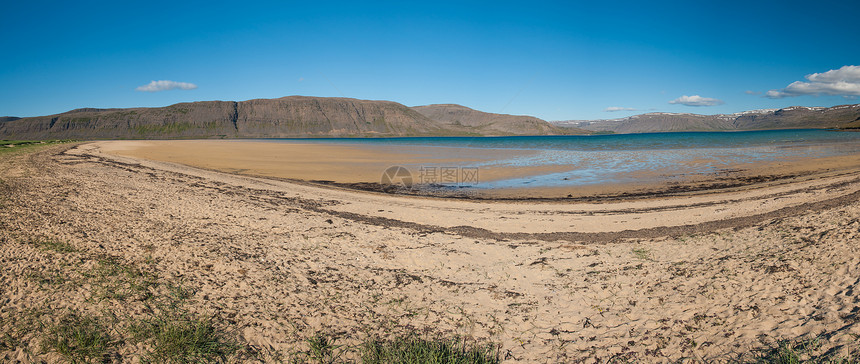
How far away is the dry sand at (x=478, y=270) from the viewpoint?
15.0ft

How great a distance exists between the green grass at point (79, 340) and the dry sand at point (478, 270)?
175 mm

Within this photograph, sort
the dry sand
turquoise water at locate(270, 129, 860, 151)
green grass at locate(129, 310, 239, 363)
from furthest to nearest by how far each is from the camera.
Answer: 1. turquoise water at locate(270, 129, 860, 151)
2. the dry sand
3. green grass at locate(129, 310, 239, 363)

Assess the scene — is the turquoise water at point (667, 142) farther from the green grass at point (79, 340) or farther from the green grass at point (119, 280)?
the green grass at point (79, 340)

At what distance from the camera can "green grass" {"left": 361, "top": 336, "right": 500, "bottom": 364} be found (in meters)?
4.05

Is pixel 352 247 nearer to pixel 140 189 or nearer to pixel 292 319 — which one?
pixel 292 319

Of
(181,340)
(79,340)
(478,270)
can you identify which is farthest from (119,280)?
(478,270)

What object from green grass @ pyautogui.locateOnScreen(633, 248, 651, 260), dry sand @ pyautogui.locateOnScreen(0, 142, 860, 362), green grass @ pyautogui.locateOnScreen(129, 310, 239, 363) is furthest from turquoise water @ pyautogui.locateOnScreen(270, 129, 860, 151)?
green grass @ pyautogui.locateOnScreen(129, 310, 239, 363)

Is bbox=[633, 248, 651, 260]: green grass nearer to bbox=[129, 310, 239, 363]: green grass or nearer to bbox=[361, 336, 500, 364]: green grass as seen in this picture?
bbox=[361, 336, 500, 364]: green grass

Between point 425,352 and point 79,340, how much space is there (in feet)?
11.8

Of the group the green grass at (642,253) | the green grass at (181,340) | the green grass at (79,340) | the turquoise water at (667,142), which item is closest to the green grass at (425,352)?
the green grass at (181,340)

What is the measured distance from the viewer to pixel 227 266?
254 inches

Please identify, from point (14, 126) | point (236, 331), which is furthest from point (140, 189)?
point (14, 126)

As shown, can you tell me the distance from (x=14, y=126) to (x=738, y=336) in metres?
300

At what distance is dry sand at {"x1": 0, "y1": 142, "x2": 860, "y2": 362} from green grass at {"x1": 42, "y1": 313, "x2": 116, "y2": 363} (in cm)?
17
